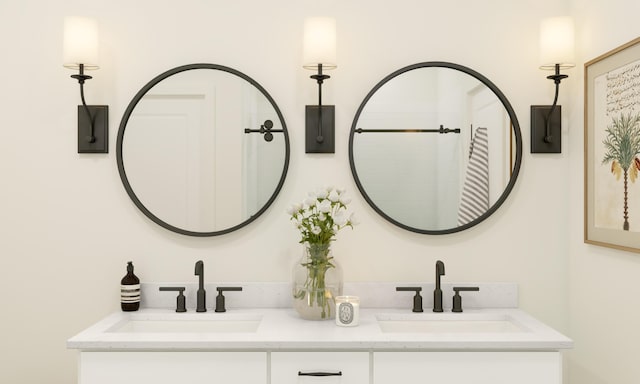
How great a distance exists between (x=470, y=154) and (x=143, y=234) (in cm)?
133

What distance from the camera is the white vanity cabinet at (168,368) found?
1899mm

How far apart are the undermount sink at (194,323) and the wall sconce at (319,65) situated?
0.71 metres

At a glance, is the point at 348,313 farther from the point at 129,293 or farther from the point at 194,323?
the point at 129,293

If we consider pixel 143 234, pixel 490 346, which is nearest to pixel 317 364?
pixel 490 346

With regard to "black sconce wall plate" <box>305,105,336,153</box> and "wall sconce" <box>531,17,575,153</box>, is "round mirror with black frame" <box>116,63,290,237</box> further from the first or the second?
"wall sconce" <box>531,17,575,153</box>

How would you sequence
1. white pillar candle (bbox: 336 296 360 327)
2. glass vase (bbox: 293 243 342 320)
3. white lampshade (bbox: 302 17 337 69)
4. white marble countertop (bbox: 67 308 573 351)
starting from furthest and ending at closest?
white lampshade (bbox: 302 17 337 69)
glass vase (bbox: 293 243 342 320)
white pillar candle (bbox: 336 296 360 327)
white marble countertop (bbox: 67 308 573 351)

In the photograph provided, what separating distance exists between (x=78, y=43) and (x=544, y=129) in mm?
1816

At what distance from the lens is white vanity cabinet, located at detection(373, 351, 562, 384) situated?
1.90 m

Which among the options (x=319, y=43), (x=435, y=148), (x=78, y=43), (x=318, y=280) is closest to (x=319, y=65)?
(x=319, y=43)

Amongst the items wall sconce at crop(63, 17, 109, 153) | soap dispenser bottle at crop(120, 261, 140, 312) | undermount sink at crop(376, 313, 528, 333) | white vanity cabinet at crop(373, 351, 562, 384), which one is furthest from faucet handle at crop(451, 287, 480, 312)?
wall sconce at crop(63, 17, 109, 153)

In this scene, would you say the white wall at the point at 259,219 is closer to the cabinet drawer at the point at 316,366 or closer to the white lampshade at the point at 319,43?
the white lampshade at the point at 319,43

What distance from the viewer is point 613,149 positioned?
203 centimetres

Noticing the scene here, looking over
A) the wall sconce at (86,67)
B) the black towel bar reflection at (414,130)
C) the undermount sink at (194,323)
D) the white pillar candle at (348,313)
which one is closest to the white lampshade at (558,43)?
the black towel bar reflection at (414,130)

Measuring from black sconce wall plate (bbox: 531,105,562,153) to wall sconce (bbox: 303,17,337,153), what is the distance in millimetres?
796
